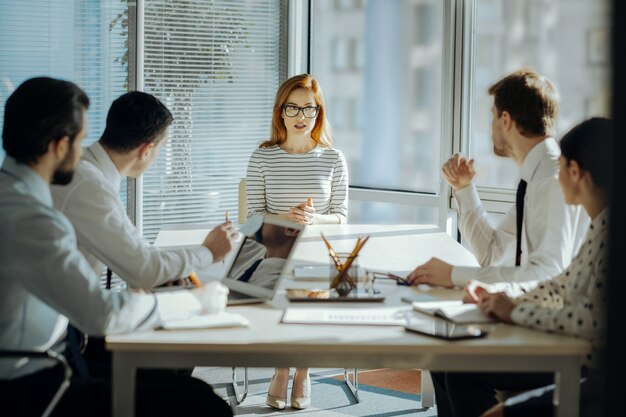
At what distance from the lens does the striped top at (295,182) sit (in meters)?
4.14

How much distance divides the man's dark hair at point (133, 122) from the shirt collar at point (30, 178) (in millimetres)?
617

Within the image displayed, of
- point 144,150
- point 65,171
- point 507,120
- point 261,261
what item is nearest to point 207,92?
point 144,150

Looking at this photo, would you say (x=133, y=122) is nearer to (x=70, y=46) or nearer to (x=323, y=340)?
(x=323, y=340)

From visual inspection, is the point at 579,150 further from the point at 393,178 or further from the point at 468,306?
the point at 393,178

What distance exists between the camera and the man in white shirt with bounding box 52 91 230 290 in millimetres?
2494

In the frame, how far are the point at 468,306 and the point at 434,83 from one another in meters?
2.73

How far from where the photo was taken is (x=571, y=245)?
2.72 metres

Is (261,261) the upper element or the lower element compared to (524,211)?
lower

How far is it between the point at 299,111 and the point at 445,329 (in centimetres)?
213

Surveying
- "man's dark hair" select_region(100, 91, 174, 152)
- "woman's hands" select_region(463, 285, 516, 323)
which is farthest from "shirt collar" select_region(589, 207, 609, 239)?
"man's dark hair" select_region(100, 91, 174, 152)

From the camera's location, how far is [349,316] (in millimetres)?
2307

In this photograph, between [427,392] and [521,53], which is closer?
[427,392]

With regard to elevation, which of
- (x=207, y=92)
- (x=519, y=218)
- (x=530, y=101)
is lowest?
(x=519, y=218)

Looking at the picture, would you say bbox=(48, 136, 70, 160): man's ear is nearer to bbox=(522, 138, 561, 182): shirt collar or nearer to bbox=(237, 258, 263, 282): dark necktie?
bbox=(237, 258, 263, 282): dark necktie
